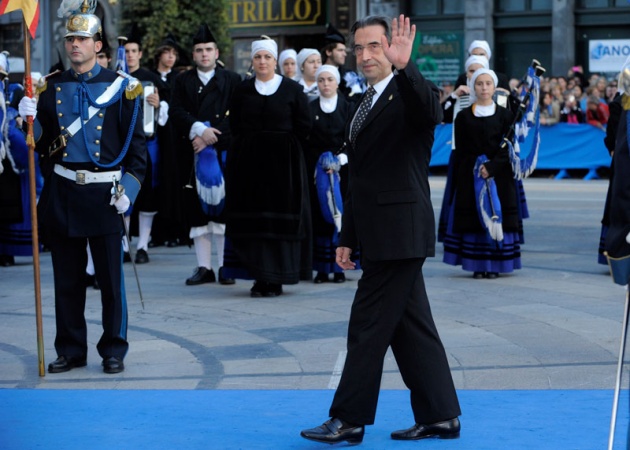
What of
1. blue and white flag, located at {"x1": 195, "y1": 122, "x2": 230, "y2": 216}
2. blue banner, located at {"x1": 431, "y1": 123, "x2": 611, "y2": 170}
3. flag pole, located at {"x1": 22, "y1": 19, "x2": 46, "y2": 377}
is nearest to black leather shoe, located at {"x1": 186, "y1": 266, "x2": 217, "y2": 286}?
blue and white flag, located at {"x1": 195, "y1": 122, "x2": 230, "y2": 216}

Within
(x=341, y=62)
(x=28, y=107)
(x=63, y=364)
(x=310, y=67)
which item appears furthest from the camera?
(x=341, y=62)

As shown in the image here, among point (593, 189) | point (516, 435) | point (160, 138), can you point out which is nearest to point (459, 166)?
point (160, 138)

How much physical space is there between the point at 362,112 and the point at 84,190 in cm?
222

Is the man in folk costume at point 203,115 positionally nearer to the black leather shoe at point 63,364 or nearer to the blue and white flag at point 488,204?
the blue and white flag at point 488,204

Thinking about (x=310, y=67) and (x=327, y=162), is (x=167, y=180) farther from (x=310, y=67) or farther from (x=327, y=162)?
(x=327, y=162)

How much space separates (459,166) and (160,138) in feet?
10.7

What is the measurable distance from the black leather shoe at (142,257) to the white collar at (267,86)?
2976mm

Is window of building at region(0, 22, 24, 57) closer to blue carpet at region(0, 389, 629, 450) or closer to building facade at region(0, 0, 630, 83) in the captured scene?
building facade at region(0, 0, 630, 83)

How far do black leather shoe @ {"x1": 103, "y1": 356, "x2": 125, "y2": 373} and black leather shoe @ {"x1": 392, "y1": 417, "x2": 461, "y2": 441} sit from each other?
219 centimetres

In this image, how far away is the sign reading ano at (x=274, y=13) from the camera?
33312 mm

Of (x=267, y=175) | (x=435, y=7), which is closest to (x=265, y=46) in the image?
(x=267, y=175)

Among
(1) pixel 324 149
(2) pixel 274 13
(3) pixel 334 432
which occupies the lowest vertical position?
(3) pixel 334 432

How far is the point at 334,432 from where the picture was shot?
19.5 feet

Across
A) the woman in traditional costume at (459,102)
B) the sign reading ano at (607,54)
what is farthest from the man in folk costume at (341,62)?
the sign reading ano at (607,54)
